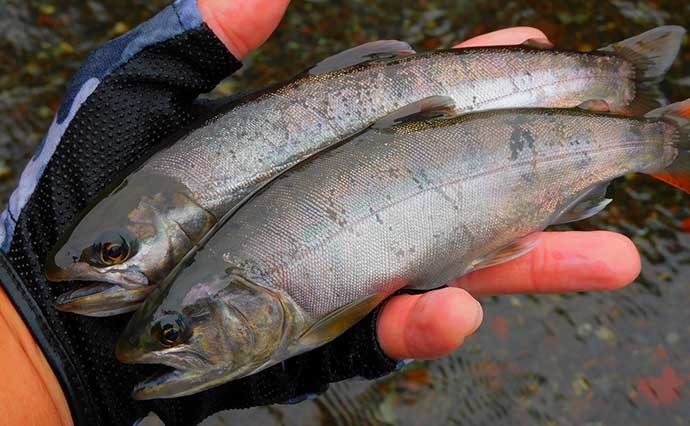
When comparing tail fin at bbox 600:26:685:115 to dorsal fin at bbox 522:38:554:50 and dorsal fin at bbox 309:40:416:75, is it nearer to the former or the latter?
dorsal fin at bbox 522:38:554:50

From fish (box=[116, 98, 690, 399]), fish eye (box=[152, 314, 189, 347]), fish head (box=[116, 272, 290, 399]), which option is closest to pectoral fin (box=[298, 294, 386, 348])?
fish (box=[116, 98, 690, 399])

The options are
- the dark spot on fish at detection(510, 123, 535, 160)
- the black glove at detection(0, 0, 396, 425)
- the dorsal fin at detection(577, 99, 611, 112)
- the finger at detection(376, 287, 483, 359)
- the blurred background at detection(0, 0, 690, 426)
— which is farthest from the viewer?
the blurred background at detection(0, 0, 690, 426)

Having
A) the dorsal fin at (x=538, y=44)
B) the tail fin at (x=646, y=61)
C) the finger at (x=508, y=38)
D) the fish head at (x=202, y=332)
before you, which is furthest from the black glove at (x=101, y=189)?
the tail fin at (x=646, y=61)

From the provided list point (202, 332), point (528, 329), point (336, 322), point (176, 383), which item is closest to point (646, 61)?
point (528, 329)

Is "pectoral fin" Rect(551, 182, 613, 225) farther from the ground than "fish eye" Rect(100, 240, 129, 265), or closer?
closer

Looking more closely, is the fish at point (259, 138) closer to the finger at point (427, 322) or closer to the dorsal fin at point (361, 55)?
the dorsal fin at point (361, 55)
